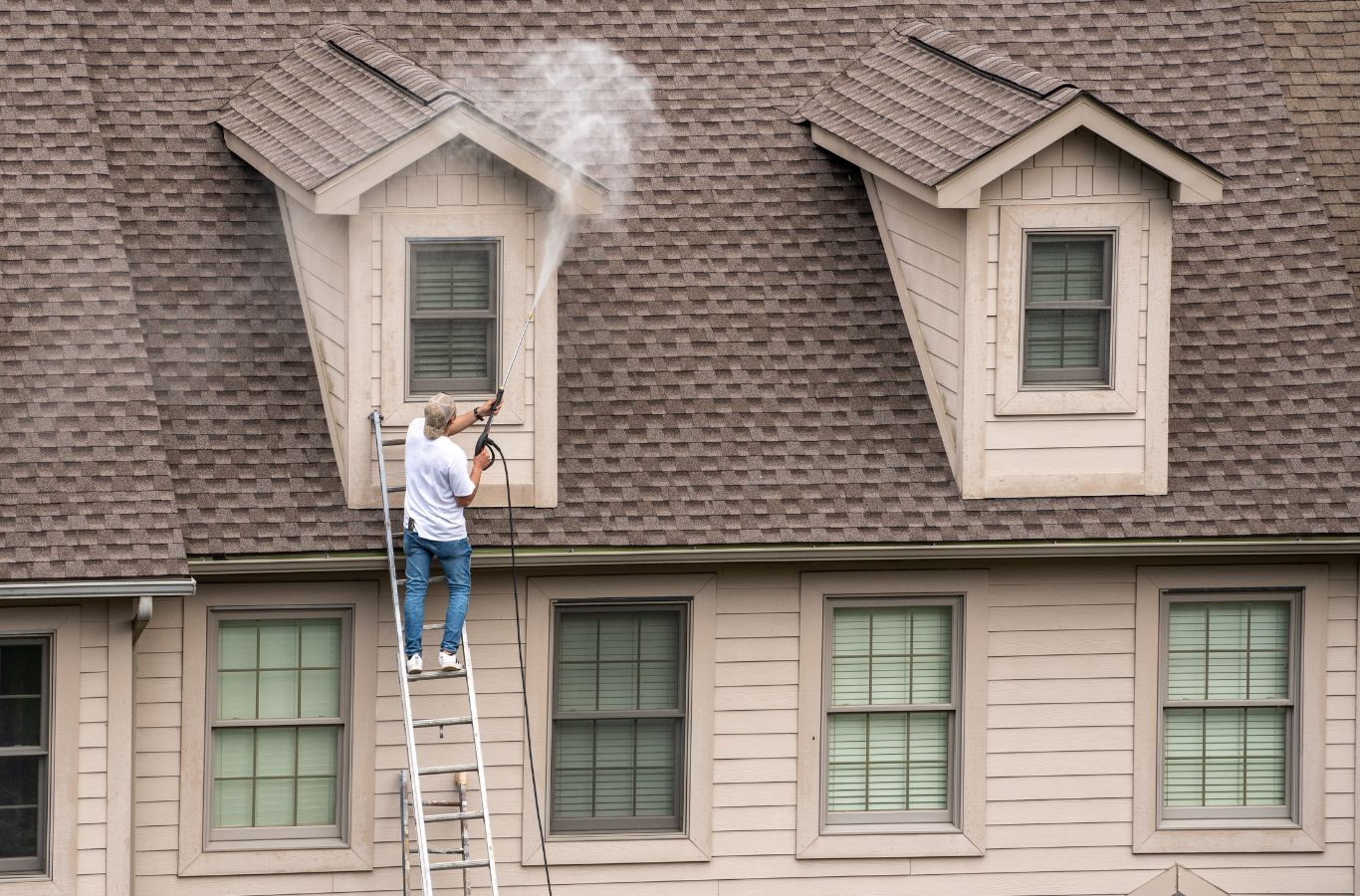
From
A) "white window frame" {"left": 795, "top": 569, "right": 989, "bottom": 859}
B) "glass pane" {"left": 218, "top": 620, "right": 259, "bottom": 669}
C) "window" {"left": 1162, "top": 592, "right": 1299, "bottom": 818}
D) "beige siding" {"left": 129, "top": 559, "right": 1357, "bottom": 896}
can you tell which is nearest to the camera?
"glass pane" {"left": 218, "top": 620, "right": 259, "bottom": 669}

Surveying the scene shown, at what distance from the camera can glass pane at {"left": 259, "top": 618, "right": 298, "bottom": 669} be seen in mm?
14891

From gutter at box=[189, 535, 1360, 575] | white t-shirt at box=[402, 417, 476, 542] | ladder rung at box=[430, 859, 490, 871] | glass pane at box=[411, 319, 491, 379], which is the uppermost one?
glass pane at box=[411, 319, 491, 379]

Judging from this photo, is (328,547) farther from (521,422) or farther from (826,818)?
(826,818)

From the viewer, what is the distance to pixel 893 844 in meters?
15.5

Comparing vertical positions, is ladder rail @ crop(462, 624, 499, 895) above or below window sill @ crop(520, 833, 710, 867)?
above

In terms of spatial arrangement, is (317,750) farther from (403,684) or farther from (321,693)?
(403,684)

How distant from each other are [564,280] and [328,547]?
2.77 m

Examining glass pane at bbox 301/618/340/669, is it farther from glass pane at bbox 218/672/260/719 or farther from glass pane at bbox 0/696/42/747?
glass pane at bbox 0/696/42/747

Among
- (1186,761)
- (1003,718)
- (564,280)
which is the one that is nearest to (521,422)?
(564,280)

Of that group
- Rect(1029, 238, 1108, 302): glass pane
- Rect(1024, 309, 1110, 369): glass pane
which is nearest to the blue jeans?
Rect(1024, 309, 1110, 369): glass pane

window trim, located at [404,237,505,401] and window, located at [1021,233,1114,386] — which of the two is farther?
window, located at [1021,233,1114,386]

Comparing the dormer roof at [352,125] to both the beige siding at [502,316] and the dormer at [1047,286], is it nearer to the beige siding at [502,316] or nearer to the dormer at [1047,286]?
the beige siding at [502,316]

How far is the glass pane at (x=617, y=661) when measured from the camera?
15.3 m

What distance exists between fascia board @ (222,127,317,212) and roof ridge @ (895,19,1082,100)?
4.97 meters
